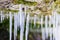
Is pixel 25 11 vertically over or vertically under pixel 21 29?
over

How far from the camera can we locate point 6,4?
1463 mm

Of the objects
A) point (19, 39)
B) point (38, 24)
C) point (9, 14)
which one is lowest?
point (19, 39)

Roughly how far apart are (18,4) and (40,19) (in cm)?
27

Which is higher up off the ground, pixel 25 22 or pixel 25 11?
pixel 25 11

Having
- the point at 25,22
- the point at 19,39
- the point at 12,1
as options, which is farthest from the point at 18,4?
the point at 19,39

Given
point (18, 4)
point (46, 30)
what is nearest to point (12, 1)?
point (18, 4)

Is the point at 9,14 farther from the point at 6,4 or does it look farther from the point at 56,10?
the point at 56,10


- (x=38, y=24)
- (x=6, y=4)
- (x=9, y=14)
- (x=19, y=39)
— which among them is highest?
(x=6, y=4)

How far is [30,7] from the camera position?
4.91 ft

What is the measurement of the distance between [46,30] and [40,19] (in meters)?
0.13

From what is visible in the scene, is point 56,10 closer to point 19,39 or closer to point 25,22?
point 25,22

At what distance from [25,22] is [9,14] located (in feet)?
0.59

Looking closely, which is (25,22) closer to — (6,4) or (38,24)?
(38,24)

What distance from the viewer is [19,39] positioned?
4.80 feet
